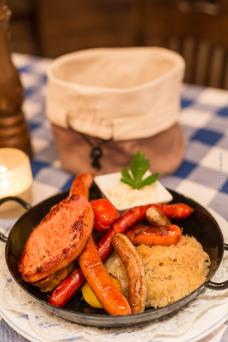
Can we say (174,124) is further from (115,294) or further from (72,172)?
(115,294)

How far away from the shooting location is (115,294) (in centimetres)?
61

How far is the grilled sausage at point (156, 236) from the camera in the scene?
71 cm

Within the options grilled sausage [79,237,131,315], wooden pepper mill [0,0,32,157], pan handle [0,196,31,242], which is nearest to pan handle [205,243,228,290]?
grilled sausage [79,237,131,315]

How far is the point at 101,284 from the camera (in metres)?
0.62

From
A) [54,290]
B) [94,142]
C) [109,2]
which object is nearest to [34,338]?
[54,290]

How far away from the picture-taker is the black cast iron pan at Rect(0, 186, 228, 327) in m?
0.60

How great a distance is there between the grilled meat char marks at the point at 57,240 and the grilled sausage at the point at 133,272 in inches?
2.2

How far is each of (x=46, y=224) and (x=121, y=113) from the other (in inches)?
12.0

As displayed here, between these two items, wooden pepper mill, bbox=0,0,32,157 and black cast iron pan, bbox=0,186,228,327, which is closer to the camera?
black cast iron pan, bbox=0,186,228,327

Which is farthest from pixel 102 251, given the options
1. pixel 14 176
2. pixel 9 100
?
pixel 9 100

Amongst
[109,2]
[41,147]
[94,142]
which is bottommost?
[109,2]

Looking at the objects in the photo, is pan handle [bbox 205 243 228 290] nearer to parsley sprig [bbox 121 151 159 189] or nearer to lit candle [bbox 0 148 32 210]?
parsley sprig [bbox 121 151 159 189]

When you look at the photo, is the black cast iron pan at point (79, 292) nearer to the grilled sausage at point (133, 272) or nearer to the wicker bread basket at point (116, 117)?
the grilled sausage at point (133, 272)

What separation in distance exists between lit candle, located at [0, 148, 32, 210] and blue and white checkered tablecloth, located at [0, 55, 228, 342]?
6 centimetres
